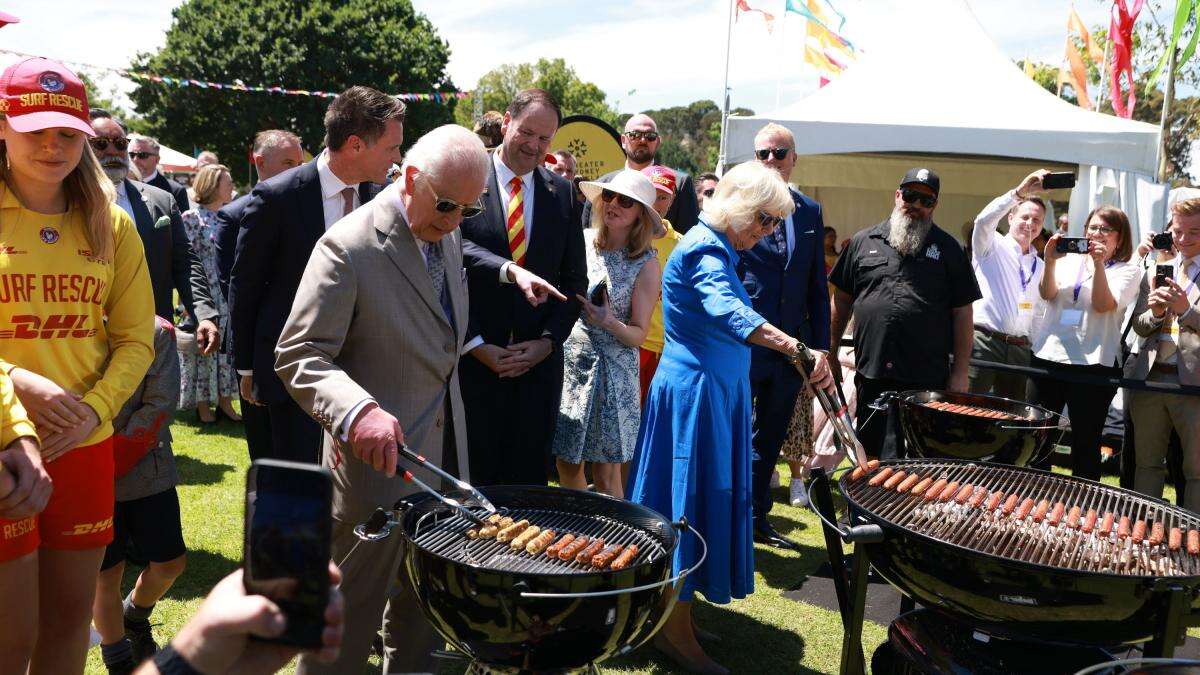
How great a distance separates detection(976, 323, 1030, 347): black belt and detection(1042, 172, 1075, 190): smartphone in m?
1.71

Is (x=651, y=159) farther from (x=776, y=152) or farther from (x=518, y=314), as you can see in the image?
(x=518, y=314)

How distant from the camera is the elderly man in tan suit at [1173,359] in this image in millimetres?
5379

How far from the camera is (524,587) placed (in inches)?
80.7

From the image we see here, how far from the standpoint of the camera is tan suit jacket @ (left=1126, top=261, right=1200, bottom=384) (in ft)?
17.7

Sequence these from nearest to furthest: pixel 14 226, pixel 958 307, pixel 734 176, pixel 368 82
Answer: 1. pixel 14 226
2. pixel 734 176
3. pixel 958 307
4. pixel 368 82

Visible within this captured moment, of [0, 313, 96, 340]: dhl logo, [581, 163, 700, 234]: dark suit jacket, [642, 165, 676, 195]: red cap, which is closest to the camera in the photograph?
[0, 313, 96, 340]: dhl logo

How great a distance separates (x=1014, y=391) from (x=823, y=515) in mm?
4938

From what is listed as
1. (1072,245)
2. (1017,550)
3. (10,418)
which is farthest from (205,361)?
(1017,550)

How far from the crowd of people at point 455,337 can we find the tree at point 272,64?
33293 millimetres

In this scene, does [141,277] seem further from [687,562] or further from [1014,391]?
[1014,391]

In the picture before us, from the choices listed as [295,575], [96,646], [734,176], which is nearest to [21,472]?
[295,575]

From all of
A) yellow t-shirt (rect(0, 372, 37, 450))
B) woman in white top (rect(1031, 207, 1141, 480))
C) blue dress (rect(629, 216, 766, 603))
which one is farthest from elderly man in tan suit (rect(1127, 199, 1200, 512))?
yellow t-shirt (rect(0, 372, 37, 450))

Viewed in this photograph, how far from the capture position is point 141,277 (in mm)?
2773

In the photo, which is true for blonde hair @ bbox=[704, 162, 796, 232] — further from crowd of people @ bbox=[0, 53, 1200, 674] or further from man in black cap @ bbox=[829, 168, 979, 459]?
man in black cap @ bbox=[829, 168, 979, 459]
